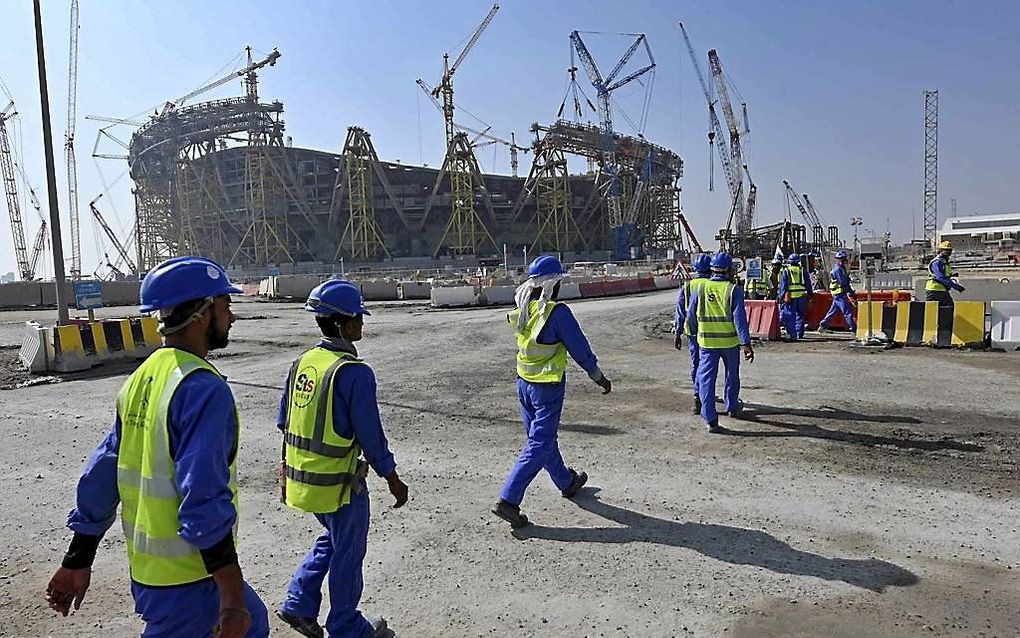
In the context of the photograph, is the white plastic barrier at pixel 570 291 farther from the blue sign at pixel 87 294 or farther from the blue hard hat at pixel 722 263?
the blue hard hat at pixel 722 263

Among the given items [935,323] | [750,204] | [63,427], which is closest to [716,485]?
[63,427]

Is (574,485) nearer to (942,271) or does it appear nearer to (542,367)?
(542,367)

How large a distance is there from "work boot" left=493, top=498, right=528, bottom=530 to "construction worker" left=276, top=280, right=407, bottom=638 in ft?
4.58

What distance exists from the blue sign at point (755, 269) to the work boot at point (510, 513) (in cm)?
1492

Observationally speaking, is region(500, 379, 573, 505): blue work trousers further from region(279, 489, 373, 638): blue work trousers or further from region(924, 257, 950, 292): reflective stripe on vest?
region(924, 257, 950, 292): reflective stripe on vest

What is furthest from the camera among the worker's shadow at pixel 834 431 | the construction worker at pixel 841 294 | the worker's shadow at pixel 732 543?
the construction worker at pixel 841 294

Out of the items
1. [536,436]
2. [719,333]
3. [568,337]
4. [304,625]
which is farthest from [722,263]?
[304,625]

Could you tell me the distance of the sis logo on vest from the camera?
10.1 ft

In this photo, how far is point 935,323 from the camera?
12.1 metres

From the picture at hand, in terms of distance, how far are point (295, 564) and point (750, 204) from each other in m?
92.5

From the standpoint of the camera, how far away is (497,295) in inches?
1007

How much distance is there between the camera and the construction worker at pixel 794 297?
13977mm

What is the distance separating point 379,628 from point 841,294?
1383 cm

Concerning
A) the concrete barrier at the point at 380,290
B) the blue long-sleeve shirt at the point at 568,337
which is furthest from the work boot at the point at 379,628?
the concrete barrier at the point at 380,290
